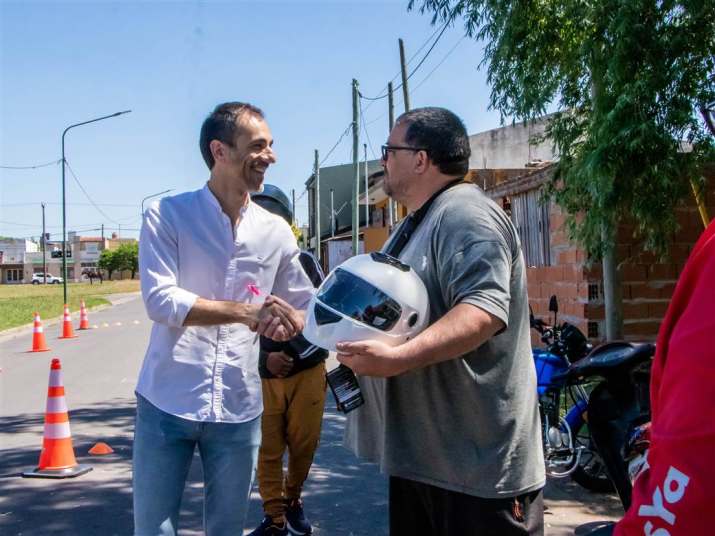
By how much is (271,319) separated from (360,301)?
512 mm

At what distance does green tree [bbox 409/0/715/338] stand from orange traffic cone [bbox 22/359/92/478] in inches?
177

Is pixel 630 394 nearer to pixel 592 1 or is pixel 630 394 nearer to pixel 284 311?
pixel 284 311

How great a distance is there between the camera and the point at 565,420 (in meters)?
5.19

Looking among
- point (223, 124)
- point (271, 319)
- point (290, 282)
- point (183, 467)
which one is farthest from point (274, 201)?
point (183, 467)

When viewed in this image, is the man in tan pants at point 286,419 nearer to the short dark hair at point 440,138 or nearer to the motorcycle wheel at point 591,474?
the motorcycle wheel at point 591,474

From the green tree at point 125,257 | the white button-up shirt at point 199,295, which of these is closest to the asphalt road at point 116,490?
the white button-up shirt at point 199,295

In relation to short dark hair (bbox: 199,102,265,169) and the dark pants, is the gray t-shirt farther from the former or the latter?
short dark hair (bbox: 199,102,265,169)

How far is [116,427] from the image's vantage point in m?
7.76

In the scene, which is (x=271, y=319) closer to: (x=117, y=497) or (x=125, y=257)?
(x=117, y=497)

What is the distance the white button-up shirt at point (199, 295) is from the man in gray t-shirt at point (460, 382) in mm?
578

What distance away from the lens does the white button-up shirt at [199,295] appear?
258 centimetres

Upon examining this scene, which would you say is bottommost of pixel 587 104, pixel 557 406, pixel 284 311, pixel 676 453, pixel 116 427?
pixel 116 427

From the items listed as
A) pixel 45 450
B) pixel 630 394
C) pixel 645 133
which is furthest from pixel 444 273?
pixel 45 450

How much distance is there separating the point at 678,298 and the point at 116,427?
7379 mm
